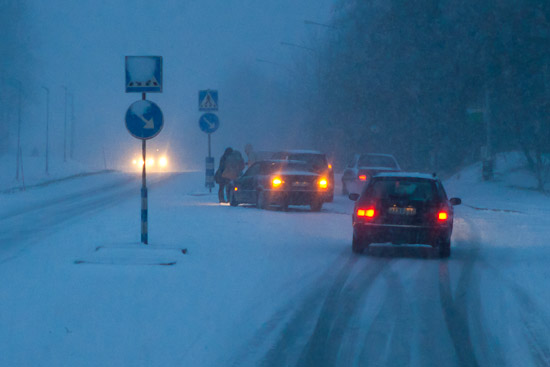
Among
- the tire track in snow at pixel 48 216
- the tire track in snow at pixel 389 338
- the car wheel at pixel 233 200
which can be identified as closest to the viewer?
the tire track in snow at pixel 389 338

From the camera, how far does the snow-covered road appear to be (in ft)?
23.6

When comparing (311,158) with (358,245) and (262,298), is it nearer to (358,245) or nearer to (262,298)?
(358,245)

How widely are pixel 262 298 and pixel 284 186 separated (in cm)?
1409

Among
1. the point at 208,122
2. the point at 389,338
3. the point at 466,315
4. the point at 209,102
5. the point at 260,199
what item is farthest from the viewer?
the point at 208,122

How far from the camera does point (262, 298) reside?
9.90m

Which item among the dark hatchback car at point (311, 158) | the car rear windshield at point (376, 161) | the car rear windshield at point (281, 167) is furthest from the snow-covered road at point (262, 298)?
the car rear windshield at point (376, 161)

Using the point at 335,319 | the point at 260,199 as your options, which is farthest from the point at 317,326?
the point at 260,199

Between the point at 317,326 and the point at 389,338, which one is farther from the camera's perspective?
the point at 317,326

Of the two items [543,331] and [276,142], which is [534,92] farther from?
[276,142]

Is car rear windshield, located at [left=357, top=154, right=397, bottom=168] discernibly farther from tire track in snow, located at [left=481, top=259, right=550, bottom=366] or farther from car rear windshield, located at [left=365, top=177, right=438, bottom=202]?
tire track in snow, located at [left=481, top=259, right=550, bottom=366]

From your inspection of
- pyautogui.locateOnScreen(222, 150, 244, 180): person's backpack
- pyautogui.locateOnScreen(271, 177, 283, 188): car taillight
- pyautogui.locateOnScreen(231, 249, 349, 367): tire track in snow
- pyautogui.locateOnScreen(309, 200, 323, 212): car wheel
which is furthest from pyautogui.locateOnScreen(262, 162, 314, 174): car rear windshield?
pyautogui.locateOnScreen(231, 249, 349, 367): tire track in snow

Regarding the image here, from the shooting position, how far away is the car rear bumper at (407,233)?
549 inches

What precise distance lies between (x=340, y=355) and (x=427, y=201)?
291 inches

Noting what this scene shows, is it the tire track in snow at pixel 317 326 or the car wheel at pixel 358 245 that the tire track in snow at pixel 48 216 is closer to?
the tire track in snow at pixel 317 326
